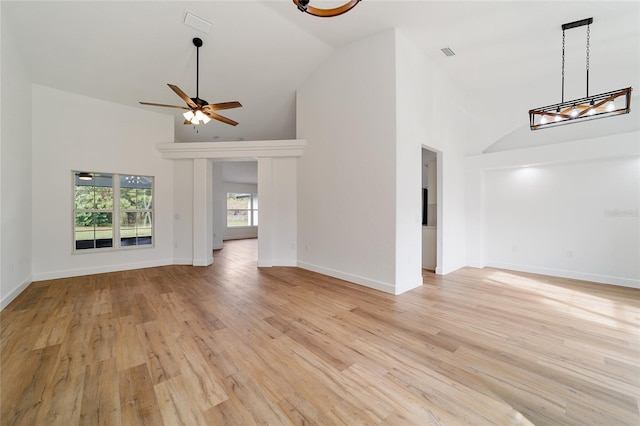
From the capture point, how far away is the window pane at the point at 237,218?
12.0 metres

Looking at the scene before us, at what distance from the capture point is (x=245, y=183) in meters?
12.5

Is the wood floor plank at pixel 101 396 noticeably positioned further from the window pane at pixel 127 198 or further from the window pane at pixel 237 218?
the window pane at pixel 237 218

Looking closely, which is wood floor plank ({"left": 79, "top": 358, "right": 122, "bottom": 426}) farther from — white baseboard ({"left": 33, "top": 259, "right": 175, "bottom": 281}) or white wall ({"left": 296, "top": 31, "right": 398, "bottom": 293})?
white baseboard ({"left": 33, "top": 259, "right": 175, "bottom": 281})

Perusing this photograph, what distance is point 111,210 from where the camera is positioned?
A: 538 cm

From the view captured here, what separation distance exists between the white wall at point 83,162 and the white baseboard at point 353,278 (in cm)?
358

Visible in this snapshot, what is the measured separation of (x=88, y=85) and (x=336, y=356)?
646 cm

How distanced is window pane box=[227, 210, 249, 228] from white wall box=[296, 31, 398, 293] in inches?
295

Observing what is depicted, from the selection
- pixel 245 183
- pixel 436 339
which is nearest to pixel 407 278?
pixel 436 339

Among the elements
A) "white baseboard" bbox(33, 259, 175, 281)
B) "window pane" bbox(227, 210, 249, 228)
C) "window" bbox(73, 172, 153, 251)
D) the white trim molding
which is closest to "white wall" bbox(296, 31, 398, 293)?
the white trim molding

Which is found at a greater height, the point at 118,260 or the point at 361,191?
the point at 361,191

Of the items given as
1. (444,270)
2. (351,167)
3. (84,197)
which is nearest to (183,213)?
(84,197)

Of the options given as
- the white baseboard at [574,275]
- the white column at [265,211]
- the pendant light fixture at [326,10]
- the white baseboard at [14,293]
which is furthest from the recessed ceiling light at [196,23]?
the white baseboard at [574,275]

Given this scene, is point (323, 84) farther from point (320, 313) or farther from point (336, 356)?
point (336, 356)

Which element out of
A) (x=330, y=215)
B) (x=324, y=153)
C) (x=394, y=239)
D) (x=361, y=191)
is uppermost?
(x=324, y=153)
